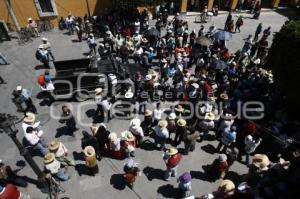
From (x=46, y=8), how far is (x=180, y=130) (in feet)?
52.9

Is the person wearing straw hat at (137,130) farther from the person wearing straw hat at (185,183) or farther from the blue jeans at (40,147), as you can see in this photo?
the blue jeans at (40,147)

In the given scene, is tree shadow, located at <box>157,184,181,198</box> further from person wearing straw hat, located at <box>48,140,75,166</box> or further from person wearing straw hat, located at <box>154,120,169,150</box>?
person wearing straw hat, located at <box>48,140,75,166</box>

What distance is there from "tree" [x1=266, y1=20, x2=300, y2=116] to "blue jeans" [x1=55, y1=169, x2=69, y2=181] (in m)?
9.57

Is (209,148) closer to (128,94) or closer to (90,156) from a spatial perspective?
(128,94)

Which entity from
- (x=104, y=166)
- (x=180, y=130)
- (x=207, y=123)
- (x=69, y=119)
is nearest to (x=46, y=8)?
(x=69, y=119)

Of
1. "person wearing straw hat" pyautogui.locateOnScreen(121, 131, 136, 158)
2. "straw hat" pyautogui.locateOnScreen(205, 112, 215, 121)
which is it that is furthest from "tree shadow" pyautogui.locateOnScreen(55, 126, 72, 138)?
"straw hat" pyautogui.locateOnScreen(205, 112, 215, 121)

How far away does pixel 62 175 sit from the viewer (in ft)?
30.1

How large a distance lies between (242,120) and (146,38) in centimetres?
906

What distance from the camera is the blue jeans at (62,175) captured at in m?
9.04

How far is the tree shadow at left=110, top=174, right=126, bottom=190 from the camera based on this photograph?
30.5ft

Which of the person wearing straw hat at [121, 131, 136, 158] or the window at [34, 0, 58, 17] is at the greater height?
the window at [34, 0, 58, 17]

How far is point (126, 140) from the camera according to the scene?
9531 millimetres

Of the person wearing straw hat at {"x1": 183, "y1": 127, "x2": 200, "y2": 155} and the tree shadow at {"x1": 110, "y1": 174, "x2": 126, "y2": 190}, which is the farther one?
the person wearing straw hat at {"x1": 183, "y1": 127, "x2": 200, "y2": 155}

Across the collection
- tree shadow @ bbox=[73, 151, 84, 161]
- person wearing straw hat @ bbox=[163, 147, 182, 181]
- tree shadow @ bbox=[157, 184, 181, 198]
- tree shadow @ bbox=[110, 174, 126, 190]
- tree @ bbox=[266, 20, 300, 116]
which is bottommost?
tree shadow @ bbox=[157, 184, 181, 198]
